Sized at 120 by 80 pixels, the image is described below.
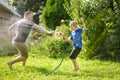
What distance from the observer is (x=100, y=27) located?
12688 mm

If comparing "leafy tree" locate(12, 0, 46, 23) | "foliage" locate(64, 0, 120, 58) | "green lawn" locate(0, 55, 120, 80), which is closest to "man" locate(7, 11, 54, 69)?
"green lawn" locate(0, 55, 120, 80)

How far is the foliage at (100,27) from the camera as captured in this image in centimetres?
1230

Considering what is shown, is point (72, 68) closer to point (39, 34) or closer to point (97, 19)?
point (97, 19)

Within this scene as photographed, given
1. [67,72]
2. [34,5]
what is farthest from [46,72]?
[34,5]

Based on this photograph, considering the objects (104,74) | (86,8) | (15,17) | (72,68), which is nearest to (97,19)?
(86,8)

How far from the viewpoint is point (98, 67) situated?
10.8 meters

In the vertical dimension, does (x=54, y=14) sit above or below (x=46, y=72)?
below

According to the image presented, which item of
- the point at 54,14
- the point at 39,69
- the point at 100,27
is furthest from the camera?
the point at 54,14

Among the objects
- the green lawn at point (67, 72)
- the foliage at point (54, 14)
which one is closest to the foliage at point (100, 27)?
the green lawn at point (67, 72)

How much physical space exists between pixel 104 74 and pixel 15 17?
12314 mm

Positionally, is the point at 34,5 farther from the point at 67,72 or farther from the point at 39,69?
the point at 67,72

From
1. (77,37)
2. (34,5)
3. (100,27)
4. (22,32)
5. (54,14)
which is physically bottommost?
(34,5)

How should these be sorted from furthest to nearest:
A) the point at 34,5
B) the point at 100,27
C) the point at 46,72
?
the point at 34,5 < the point at 100,27 < the point at 46,72

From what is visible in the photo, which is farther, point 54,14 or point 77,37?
point 54,14
